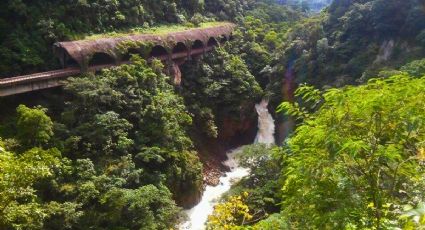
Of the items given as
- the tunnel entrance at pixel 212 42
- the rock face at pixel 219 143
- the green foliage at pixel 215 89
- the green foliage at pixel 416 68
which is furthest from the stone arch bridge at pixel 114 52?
the green foliage at pixel 416 68

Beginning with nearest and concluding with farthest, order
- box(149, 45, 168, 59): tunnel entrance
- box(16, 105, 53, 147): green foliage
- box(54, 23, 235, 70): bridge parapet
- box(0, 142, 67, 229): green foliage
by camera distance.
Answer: box(0, 142, 67, 229): green foliage, box(16, 105, 53, 147): green foliage, box(54, 23, 235, 70): bridge parapet, box(149, 45, 168, 59): tunnel entrance

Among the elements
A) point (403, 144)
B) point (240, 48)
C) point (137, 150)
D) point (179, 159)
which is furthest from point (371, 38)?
point (403, 144)

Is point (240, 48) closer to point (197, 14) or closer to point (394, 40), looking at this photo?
point (197, 14)

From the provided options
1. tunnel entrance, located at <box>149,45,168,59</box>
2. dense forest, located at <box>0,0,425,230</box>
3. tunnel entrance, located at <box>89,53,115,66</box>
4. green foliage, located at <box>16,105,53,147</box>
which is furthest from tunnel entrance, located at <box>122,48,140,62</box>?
green foliage, located at <box>16,105,53,147</box>

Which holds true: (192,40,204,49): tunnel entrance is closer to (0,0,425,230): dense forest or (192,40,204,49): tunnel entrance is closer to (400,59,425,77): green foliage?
(0,0,425,230): dense forest

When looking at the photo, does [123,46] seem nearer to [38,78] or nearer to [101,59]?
[101,59]

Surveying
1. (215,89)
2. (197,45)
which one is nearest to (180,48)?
(197,45)

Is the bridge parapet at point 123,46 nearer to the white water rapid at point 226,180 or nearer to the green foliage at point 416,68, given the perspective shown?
the white water rapid at point 226,180
